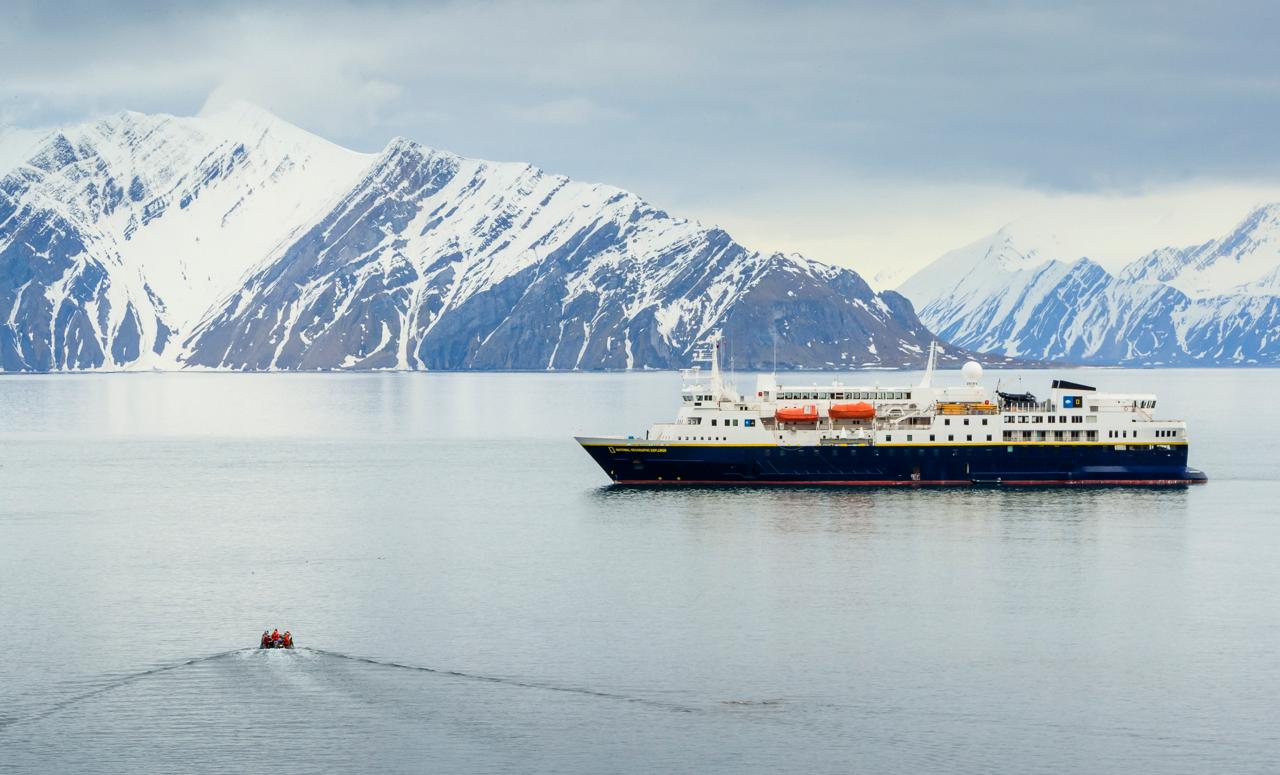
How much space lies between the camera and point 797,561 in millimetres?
99938

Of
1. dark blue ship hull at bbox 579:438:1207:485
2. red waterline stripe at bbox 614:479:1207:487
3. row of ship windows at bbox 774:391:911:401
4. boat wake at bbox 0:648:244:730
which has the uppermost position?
row of ship windows at bbox 774:391:911:401

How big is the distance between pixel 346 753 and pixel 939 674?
85.4 ft

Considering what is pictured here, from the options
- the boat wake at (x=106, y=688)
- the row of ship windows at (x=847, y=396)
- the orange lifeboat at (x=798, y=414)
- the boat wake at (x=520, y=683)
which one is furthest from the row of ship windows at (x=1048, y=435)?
the boat wake at (x=106, y=688)

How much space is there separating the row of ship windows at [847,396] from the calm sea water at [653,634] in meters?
12.1

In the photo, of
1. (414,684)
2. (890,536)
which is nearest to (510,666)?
(414,684)

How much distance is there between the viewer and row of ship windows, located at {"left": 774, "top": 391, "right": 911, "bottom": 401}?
142 m

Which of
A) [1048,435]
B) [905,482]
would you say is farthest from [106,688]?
[1048,435]

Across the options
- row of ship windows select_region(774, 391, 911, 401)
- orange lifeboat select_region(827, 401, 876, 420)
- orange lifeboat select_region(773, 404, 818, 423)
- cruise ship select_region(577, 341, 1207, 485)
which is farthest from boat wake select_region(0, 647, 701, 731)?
row of ship windows select_region(774, 391, 911, 401)

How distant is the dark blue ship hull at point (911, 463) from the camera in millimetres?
138500

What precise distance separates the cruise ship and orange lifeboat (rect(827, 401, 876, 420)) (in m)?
0.09

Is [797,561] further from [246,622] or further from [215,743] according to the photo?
[215,743]

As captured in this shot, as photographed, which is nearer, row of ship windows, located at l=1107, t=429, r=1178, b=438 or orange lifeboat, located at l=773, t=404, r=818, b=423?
row of ship windows, located at l=1107, t=429, r=1178, b=438

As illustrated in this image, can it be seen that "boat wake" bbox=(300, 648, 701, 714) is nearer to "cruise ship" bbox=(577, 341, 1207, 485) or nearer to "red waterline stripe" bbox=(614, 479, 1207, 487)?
"cruise ship" bbox=(577, 341, 1207, 485)

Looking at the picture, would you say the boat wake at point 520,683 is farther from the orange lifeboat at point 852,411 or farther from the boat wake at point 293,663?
the orange lifeboat at point 852,411
